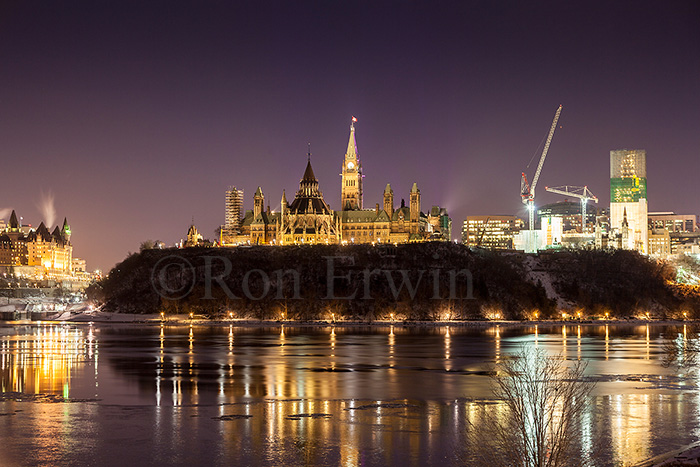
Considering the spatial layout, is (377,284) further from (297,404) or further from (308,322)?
(297,404)

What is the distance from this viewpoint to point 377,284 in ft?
570

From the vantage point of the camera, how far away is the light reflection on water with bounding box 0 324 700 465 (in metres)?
34.6

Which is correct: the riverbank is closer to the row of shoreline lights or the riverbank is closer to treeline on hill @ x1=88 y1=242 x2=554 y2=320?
the row of shoreline lights

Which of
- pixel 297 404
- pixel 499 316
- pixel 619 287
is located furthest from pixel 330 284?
pixel 297 404

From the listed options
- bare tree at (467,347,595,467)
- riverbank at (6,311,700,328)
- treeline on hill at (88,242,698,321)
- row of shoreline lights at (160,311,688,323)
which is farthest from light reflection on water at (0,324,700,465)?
treeline on hill at (88,242,698,321)

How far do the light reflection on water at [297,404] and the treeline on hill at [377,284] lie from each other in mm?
73638

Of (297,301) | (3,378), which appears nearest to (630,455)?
(3,378)

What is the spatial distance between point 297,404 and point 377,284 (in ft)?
417

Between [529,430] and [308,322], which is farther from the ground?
[529,430]

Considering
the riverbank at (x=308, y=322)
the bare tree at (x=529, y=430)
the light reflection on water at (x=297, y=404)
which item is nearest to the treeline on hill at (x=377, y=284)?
the riverbank at (x=308, y=322)

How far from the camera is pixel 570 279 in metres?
187

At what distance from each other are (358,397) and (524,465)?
23171 millimetres

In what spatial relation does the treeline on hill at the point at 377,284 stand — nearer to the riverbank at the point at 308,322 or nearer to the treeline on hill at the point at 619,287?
the treeline on hill at the point at 619,287

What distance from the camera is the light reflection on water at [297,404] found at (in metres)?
34.6
